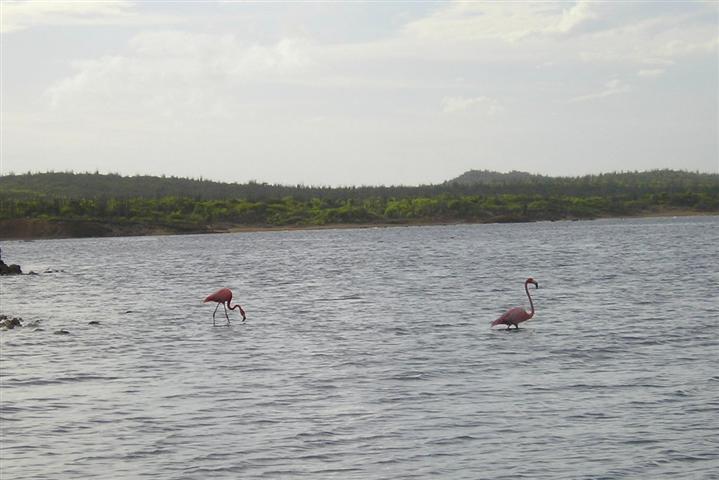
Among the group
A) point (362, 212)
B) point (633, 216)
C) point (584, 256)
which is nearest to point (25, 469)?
point (584, 256)

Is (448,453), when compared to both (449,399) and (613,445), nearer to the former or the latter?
(613,445)

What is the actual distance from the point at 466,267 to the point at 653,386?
45.0 meters

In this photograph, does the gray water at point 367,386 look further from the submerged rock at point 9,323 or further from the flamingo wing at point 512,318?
the submerged rock at point 9,323

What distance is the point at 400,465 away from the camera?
48.1 ft

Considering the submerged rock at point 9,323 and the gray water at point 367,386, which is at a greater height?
the submerged rock at point 9,323

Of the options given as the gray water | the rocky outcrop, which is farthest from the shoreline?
the gray water

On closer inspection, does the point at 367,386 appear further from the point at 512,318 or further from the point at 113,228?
the point at 113,228

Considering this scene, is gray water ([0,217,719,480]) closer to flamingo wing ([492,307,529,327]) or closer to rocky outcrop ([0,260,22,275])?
flamingo wing ([492,307,529,327])

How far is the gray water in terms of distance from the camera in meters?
14.9

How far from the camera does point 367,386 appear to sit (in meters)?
20.6

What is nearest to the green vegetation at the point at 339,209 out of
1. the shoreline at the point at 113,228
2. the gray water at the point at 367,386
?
the shoreline at the point at 113,228

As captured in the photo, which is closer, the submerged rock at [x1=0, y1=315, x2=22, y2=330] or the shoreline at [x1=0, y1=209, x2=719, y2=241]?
the submerged rock at [x1=0, y1=315, x2=22, y2=330]

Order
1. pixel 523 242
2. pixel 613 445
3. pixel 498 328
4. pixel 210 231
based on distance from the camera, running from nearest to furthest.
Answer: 1. pixel 613 445
2. pixel 498 328
3. pixel 523 242
4. pixel 210 231

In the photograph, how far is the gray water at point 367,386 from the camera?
1494cm
